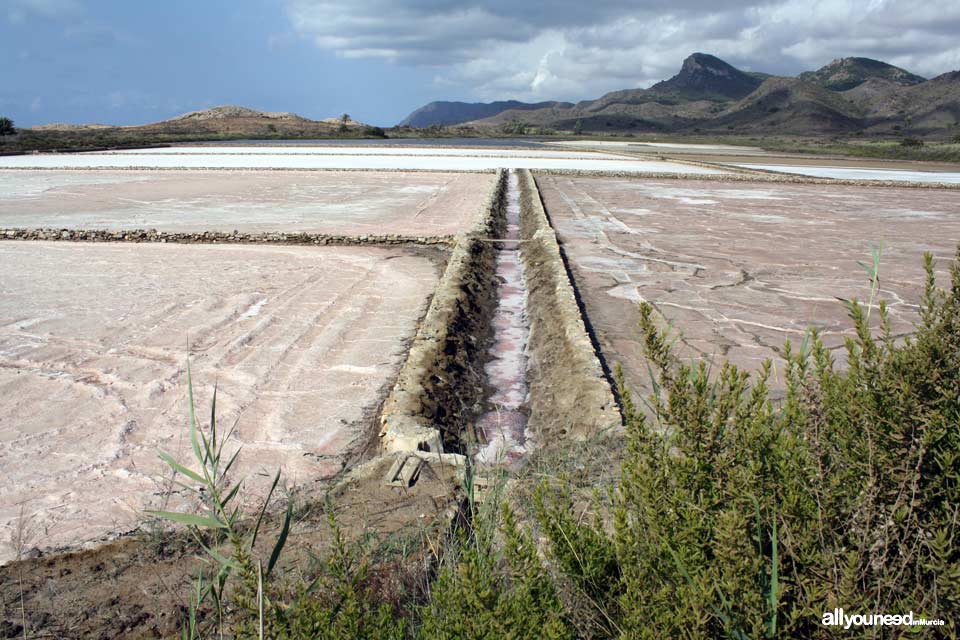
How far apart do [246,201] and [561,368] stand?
1227 centimetres

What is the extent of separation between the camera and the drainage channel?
14.7 feet

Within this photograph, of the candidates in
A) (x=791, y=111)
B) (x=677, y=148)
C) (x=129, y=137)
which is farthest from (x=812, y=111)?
(x=129, y=137)

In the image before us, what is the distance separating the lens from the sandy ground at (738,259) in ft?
20.7

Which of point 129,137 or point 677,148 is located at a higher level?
point 129,137

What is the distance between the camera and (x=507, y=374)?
19.2 feet

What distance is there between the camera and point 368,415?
4.66 meters

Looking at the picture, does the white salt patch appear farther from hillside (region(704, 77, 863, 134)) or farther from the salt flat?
hillside (region(704, 77, 863, 134))

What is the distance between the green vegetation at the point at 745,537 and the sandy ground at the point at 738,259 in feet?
9.45

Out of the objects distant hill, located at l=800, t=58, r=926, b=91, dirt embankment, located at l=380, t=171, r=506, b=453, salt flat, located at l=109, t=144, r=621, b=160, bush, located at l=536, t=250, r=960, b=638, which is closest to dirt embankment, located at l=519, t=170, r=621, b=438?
dirt embankment, located at l=380, t=171, r=506, b=453

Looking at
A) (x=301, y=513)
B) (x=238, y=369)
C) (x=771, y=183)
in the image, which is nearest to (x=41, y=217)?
(x=238, y=369)

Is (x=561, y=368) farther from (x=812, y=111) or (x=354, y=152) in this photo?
(x=812, y=111)

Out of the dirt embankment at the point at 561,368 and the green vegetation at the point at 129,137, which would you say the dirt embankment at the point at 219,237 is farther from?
the green vegetation at the point at 129,137

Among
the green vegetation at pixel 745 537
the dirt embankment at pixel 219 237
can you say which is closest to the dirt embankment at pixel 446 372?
the green vegetation at pixel 745 537

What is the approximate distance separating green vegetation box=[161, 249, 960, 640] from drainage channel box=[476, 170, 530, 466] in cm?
116
